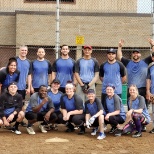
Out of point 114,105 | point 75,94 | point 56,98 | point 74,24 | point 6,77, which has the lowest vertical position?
point 114,105

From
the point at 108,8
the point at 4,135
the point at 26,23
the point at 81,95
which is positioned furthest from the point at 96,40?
the point at 4,135

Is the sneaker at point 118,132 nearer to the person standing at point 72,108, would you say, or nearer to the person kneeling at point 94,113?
the person kneeling at point 94,113

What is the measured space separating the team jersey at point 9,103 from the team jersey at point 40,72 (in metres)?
0.88

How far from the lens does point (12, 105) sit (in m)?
9.13

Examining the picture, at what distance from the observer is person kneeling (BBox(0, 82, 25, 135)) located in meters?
9.05

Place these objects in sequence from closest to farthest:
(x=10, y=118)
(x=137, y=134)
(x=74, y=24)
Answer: (x=10, y=118) → (x=137, y=134) → (x=74, y=24)

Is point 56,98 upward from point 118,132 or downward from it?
upward

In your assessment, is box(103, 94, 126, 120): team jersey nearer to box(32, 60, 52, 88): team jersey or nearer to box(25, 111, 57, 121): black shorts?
box(25, 111, 57, 121): black shorts

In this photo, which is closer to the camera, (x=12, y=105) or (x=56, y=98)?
(x=12, y=105)

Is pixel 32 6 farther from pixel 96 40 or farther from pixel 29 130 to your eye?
pixel 29 130

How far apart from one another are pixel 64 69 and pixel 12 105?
1528 mm

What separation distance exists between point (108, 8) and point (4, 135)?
39.2ft

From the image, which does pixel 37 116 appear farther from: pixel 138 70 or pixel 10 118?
pixel 138 70

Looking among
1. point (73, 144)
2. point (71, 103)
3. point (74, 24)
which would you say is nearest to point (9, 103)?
point (71, 103)
